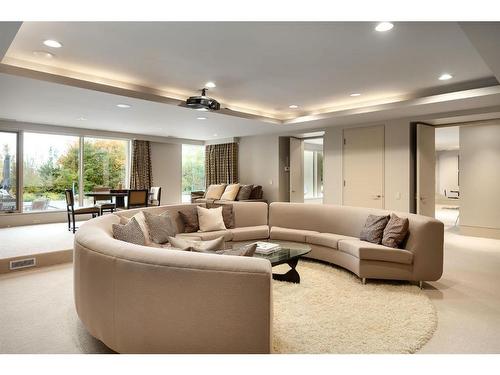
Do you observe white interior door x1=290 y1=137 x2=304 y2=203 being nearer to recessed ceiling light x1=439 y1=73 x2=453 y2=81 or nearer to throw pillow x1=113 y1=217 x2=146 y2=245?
recessed ceiling light x1=439 y1=73 x2=453 y2=81

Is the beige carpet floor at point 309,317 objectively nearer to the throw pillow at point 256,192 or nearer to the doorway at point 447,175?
the throw pillow at point 256,192

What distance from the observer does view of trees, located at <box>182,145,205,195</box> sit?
10230mm

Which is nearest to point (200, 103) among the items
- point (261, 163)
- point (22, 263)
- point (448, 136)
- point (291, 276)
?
point (291, 276)

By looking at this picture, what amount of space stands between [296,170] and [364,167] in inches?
86.0

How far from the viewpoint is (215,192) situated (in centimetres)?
860

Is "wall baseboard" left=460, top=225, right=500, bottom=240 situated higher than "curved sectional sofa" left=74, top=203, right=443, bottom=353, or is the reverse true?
"curved sectional sofa" left=74, top=203, right=443, bottom=353

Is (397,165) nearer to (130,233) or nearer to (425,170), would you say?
(425,170)

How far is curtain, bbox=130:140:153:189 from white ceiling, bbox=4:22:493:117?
4.25 meters

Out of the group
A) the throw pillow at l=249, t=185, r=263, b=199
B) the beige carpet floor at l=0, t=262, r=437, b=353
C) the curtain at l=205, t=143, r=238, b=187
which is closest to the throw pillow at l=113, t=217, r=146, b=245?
the beige carpet floor at l=0, t=262, r=437, b=353

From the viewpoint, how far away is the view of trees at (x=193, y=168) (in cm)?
1023

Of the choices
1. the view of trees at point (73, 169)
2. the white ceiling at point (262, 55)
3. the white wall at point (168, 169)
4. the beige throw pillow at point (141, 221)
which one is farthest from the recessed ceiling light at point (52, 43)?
the white wall at point (168, 169)

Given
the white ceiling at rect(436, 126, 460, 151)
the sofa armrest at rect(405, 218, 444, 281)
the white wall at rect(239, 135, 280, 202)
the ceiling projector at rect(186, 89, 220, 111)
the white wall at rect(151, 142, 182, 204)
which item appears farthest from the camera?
the white wall at rect(151, 142, 182, 204)

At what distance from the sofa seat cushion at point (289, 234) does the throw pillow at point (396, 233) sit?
111cm
